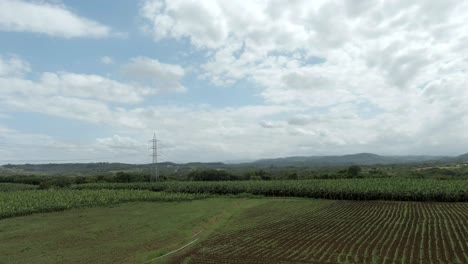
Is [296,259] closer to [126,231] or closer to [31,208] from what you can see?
[126,231]

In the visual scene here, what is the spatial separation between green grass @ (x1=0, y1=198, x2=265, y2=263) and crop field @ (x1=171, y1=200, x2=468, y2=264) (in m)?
2.73

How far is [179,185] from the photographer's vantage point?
73.9 metres

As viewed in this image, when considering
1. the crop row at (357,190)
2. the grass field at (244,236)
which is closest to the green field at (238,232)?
the grass field at (244,236)

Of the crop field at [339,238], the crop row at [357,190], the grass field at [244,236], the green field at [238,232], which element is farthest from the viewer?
the crop row at [357,190]

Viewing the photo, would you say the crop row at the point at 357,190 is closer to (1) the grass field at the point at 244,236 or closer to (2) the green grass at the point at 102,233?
(1) the grass field at the point at 244,236

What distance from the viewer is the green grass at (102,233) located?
2130 centimetres

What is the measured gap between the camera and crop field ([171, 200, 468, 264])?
19359mm

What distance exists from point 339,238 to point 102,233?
60.6 feet

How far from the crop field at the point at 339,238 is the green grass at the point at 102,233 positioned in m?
2.73

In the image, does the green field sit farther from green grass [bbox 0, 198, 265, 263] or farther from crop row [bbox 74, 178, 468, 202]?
crop row [bbox 74, 178, 468, 202]

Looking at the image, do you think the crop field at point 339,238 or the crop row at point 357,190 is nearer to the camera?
the crop field at point 339,238

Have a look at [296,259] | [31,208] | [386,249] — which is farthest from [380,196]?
[31,208]

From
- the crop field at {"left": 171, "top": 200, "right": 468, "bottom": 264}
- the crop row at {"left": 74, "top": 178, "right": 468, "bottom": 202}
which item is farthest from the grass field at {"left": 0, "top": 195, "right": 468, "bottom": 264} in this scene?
the crop row at {"left": 74, "top": 178, "right": 468, "bottom": 202}

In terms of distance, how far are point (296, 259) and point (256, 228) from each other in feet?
34.4
